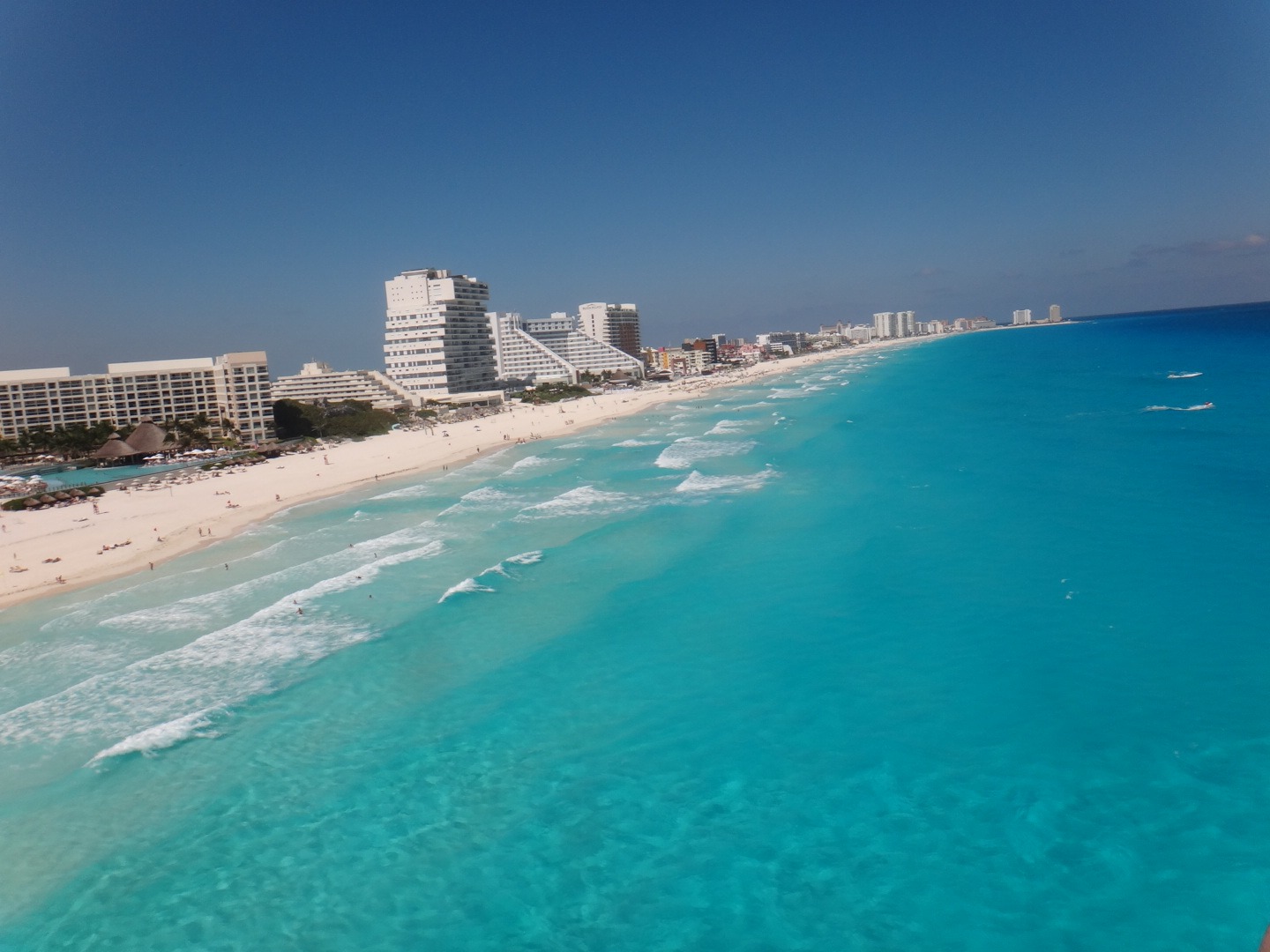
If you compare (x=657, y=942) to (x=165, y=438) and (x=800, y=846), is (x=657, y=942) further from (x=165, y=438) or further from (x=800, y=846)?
(x=165, y=438)

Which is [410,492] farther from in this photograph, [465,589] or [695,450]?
[465,589]

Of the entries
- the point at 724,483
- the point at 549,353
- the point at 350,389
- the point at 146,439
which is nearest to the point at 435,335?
the point at 350,389

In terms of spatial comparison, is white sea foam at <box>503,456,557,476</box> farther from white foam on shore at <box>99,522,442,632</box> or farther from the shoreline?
white foam on shore at <box>99,522,442,632</box>

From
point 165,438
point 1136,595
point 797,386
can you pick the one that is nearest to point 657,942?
point 1136,595

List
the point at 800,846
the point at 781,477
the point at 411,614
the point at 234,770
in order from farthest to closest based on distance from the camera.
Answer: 1. the point at 781,477
2. the point at 411,614
3. the point at 234,770
4. the point at 800,846

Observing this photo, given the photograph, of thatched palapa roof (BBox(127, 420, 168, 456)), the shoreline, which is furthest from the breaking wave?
thatched palapa roof (BBox(127, 420, 168, 456))

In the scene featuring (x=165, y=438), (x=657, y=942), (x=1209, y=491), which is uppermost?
(x=165, y=438)
